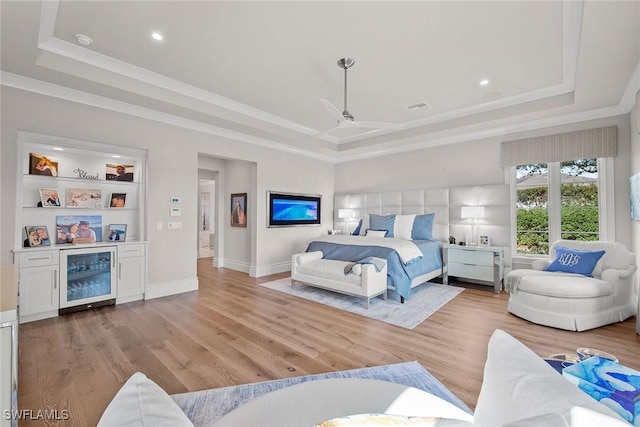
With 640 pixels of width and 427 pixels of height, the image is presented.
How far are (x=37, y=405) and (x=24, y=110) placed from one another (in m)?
3.19


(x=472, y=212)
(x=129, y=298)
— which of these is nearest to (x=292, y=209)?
(x=129, y=298)

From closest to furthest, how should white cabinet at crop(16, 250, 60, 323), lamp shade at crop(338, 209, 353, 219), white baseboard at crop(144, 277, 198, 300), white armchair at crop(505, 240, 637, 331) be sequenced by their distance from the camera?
white armchair at crop(505, 240, 637, 331)
white cabinet at crop(16, 250, 60, 323)
white baseboard at crop(144, 277, 198, 300)
lamp shade at crop(338, 209, 353, 219)

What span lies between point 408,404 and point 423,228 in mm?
4481

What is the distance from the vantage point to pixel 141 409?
0.64 meters

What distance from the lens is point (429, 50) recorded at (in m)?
2.97

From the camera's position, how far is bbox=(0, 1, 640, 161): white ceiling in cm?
238

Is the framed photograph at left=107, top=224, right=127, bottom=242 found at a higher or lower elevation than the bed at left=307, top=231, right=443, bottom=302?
higher

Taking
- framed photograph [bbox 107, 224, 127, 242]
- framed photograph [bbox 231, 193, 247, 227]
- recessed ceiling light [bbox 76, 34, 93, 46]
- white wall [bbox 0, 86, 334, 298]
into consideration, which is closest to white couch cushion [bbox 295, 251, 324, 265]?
white wall [bbox 0, 86, 334, 298]

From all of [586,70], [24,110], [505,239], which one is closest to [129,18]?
[24,110]

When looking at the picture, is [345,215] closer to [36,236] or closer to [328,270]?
[328,270]

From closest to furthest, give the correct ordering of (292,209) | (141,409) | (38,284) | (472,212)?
(141,409) → (38,284) → (472,212) → (292,209)

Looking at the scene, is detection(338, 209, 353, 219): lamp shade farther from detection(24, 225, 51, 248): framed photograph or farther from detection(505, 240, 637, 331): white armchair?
→ detection(24, 225, 51, 248): framed photograph

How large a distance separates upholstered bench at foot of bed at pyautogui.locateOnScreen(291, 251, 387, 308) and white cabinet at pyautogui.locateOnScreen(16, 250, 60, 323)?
300cm

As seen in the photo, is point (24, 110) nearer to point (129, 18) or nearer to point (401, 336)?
point (129, 18)
